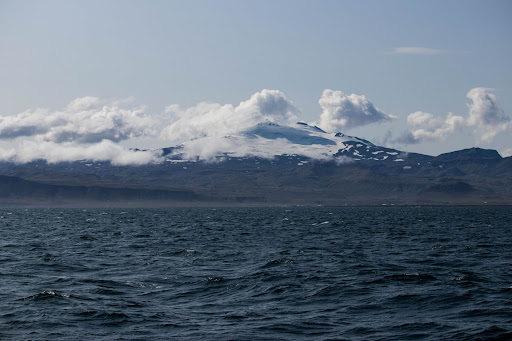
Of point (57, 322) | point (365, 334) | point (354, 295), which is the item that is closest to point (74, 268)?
point (57, 322)

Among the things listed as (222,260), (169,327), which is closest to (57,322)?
(169,327)

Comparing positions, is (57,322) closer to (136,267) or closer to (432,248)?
(136,267)

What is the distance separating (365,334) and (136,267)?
2699 centimetres

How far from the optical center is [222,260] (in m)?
55.3

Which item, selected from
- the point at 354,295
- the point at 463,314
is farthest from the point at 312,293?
the point at 463,314

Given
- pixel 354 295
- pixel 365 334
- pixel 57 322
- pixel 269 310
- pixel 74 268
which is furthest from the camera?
pixel 74 268

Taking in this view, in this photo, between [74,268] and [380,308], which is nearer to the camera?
[380,308]

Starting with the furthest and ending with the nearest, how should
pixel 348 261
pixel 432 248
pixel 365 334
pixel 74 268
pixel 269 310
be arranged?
pixel 432 248, pixel 348 261, pixel 74 268, pixel 269 310, pixel 365 334

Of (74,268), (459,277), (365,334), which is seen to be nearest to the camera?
(365,334)

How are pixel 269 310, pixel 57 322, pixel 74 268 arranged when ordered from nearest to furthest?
pixel 57 322
pixel 269 310
pixel 74 268

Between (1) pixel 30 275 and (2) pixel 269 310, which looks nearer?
(2) pixel 269 310

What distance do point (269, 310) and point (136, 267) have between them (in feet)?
66.6

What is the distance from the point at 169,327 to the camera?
29.4 m

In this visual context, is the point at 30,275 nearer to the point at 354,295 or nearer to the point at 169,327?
the point at 169,327
